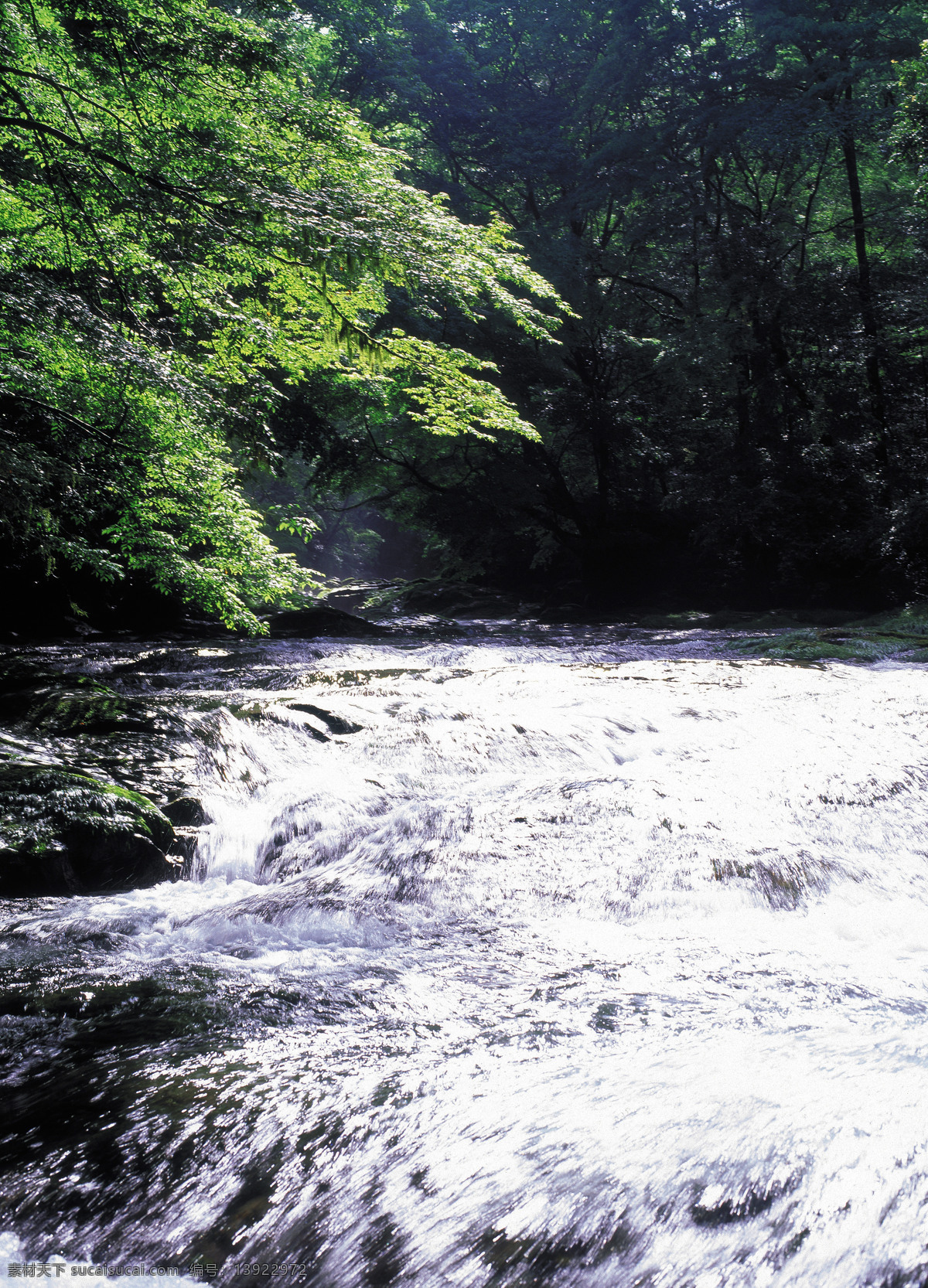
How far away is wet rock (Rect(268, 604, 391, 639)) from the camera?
1386 centimetres

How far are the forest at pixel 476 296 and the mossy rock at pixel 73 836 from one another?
6.57 feet

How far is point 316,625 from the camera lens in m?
14.3

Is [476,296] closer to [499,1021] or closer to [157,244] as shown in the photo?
[157,244]

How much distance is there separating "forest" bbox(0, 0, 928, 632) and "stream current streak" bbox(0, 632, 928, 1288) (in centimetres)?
268

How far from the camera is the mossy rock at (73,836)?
4562 millimetres

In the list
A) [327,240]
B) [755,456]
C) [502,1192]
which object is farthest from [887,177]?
[502,1192]

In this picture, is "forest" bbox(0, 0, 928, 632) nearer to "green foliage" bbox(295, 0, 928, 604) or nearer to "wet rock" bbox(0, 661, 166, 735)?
"green foliage" bbox(295, 0, 928, 604)

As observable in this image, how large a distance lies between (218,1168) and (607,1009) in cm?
162

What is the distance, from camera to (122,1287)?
2092 mm

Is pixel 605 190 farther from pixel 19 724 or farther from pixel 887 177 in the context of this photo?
pixel 19 724

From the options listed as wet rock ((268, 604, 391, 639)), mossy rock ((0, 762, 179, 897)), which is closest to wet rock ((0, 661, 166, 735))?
mossy rock ((0, 762, 179, 897))

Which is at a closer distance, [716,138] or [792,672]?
[792,672]

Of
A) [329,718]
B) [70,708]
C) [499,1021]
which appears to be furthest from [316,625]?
[499,1021]

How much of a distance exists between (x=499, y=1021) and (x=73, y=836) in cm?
279
